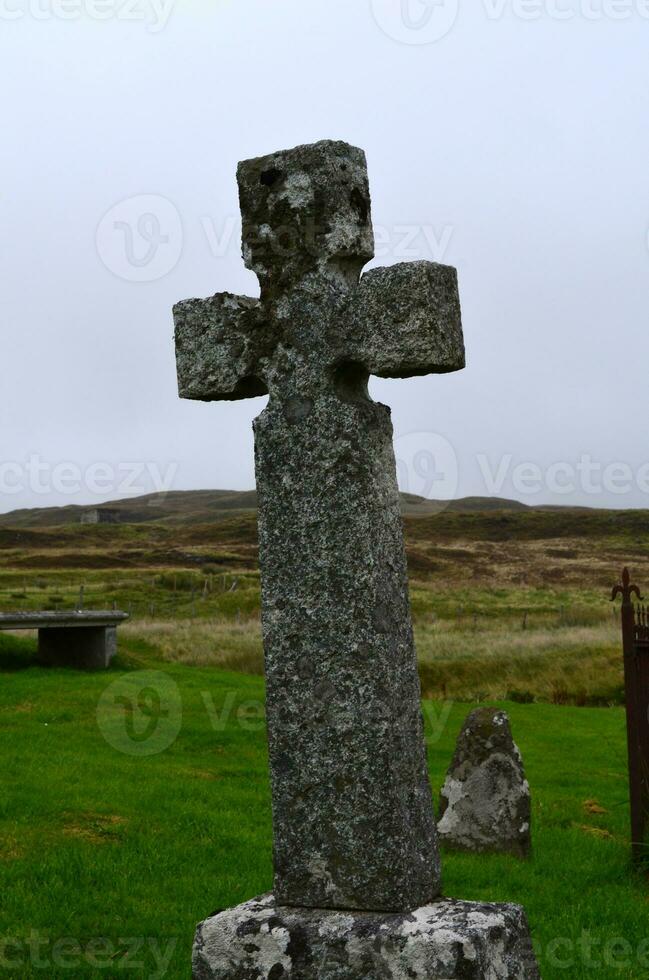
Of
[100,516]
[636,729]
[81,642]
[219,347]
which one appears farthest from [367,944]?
[100,516]

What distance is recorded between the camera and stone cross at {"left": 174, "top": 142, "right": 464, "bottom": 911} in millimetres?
4512

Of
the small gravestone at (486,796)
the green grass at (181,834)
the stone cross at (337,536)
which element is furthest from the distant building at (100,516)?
the stone cross at (337,536)

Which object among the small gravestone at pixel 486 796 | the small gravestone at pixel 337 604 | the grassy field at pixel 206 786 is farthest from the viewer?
the small gravestone at pixel 486 796

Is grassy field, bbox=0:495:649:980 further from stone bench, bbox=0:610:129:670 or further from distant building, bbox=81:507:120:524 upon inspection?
distant building, bbox=81:507:120:524

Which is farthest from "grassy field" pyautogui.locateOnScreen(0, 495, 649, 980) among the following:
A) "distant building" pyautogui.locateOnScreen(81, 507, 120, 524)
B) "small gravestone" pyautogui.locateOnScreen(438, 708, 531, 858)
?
"distant building" pyautogui.locateOnScreen(81, 507, 120, 524)

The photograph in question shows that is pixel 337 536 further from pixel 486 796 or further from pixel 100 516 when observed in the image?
pixel 100 516

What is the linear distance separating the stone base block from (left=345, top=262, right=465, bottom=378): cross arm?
Answer: 2.23m

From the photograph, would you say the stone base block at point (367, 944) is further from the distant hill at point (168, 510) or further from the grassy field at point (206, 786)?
the distant hill at point (168, 510)

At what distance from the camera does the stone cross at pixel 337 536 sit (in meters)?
4.51

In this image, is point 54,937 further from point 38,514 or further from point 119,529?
point 38,514

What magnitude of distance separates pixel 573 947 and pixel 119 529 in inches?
3766

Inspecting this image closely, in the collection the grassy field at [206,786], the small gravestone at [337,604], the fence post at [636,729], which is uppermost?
the small gravestone at [337,604]

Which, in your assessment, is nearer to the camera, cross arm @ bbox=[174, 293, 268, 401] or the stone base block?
the stone base block

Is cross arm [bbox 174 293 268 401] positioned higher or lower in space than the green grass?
higher
